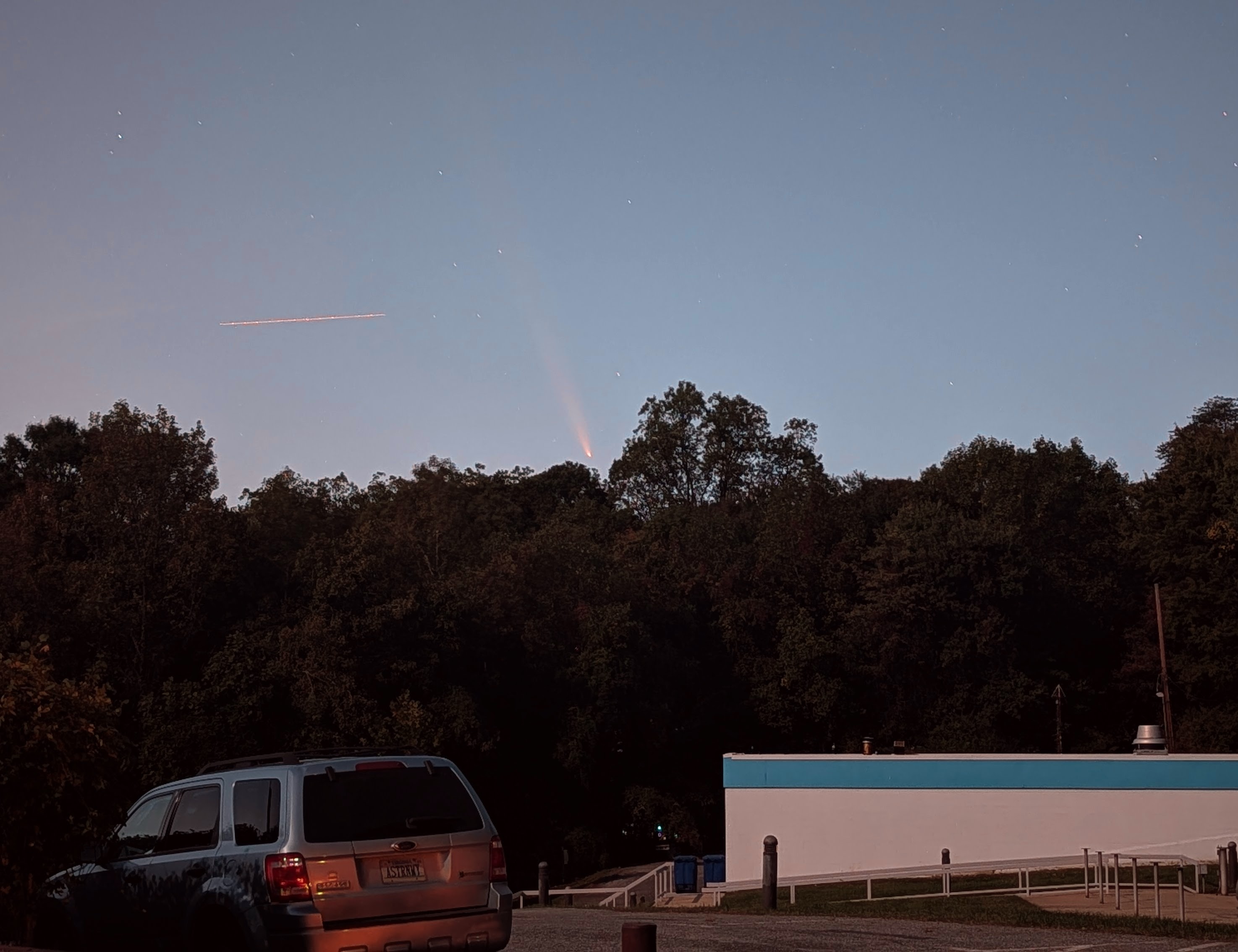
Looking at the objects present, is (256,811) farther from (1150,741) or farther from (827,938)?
(1150,741)

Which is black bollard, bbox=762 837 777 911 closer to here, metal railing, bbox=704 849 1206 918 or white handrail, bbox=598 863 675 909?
metal railing, bbox=704 849 1206 918

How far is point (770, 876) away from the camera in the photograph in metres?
19.9

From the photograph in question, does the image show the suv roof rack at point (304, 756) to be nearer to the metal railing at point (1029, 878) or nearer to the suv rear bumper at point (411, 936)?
the suv rear bumper at point (411, 936)

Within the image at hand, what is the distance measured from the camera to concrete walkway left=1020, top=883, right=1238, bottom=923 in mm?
18578

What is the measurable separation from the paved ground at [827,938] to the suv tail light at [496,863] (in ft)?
10.7

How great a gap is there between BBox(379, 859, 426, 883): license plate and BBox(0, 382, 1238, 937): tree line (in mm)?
35488

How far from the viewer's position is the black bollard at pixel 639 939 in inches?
283

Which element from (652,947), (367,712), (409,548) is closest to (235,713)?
(367,712)

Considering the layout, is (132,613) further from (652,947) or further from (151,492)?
(652,947)

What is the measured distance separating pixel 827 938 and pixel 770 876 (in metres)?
5.35

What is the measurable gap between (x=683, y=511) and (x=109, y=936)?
66536 mm

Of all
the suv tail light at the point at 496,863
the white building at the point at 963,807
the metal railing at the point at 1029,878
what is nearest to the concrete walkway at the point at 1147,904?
the metal railing at the point at 1029,878

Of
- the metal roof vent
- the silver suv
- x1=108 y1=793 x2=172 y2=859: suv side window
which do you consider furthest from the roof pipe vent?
x1=108 y1=793 x2=172 y2=859: suv side window


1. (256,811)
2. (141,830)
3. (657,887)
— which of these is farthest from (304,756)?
(657,887)
